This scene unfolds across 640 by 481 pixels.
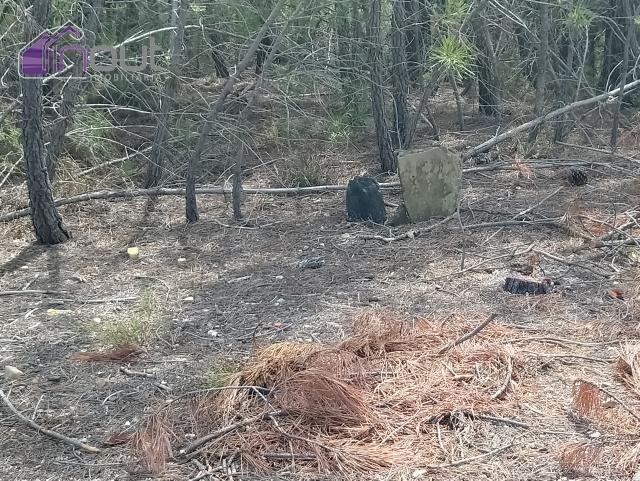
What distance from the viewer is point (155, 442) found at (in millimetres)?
3074

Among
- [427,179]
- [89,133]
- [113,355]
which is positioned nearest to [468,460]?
[113,355]

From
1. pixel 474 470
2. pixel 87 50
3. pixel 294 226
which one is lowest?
pixel 474 470

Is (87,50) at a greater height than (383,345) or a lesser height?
greater

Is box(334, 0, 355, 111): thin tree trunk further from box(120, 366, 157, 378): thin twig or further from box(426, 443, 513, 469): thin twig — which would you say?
box(426, 443, 513, 469): thin twig

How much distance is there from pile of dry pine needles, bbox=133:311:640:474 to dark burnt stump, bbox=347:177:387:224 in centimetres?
262

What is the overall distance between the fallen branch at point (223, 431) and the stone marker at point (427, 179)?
11.2 feet

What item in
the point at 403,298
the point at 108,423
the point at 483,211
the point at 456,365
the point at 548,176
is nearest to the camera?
the point at 108,423

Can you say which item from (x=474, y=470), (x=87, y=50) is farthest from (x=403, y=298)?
(x=87, y=50)

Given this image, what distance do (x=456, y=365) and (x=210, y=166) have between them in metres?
5.46

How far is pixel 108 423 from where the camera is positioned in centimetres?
A: 337

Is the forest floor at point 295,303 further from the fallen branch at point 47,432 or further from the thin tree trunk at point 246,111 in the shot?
the thin tree trunk at point 246,111

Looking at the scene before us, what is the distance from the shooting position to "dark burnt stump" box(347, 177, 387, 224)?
6453mm

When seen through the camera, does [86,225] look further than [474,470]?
Yes

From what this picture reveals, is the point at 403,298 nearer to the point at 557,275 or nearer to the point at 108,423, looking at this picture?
the point at 557,275
